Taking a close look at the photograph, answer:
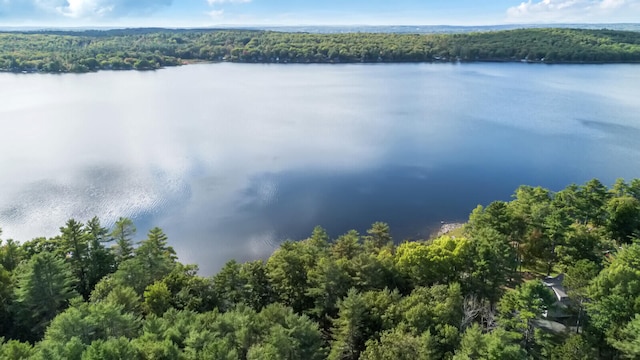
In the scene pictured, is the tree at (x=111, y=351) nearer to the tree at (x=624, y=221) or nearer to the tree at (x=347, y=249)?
the tree at (x=347, y=249)

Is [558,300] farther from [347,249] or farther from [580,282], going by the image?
[347,249]

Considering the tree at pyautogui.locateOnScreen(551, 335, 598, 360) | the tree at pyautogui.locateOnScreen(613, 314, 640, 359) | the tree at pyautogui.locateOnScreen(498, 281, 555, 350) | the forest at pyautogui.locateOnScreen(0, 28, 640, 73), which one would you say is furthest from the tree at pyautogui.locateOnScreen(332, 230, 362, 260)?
the forest at pyautogui.locateOnScreen(0, 28, 640, 73)

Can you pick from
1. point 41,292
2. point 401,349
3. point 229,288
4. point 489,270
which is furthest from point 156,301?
point 489,270

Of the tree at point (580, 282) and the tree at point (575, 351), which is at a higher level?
the tree at point (580, 282)

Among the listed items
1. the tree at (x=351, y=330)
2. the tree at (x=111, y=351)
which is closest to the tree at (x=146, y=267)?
the tree at (x=111, y=351)

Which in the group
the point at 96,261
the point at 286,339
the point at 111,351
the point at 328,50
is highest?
the point at 328,50

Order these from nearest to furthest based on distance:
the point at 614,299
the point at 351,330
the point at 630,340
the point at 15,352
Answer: the point at 15,352
the point at 630,340
the point at 614,299
the point at 351,330
